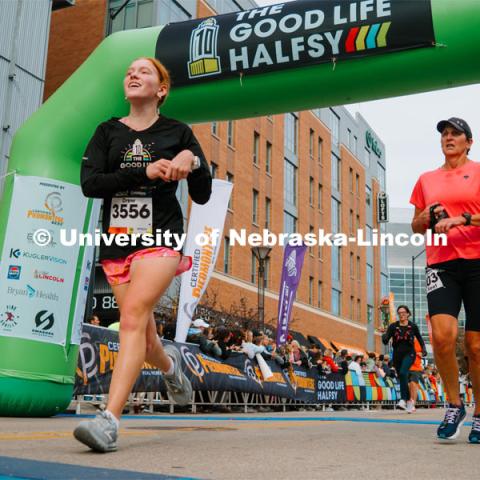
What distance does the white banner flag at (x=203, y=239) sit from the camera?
15.1 metres

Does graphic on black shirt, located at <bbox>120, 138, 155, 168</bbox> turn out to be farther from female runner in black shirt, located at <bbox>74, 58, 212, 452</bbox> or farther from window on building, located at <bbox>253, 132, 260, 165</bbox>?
window on building, located at <bbox>253, 132, 260, 165</bbox>

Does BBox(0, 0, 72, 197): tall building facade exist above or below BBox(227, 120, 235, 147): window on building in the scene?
below

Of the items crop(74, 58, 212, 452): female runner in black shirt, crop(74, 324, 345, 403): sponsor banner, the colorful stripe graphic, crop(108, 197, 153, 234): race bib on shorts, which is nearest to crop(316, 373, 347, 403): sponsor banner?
crop(74, 324, 345, 403): sponsor banner

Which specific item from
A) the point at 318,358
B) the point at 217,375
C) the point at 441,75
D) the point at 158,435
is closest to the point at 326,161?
the point at 318,358

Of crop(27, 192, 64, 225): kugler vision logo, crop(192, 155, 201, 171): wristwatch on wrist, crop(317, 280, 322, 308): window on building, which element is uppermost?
crop(317, 280, 322, 308): window on building

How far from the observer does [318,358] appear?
18.9 metres

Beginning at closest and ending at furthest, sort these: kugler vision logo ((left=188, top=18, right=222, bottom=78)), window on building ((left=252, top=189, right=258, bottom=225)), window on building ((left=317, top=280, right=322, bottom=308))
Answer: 1. kugler vision logo ((left=188, top=18, right=222, bottom=78))
2. window on building ((left=252, top=189, right=258, bottom=225))
3. window on building ((left=317, top=280, right=322, bottom=308))

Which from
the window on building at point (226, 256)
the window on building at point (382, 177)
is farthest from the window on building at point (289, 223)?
the window on building at point (382, 177)

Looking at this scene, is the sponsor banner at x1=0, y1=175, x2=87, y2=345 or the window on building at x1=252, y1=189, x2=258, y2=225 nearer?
the sponsor banner at x1=0, y1=175, x2=87, y2=345

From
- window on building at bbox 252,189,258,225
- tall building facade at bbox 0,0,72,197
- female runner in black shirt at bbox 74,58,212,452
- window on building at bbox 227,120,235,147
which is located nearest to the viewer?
female runner in black shirt at bbox 74,58,212,452

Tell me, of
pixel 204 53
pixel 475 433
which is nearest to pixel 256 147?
pixel 204 53

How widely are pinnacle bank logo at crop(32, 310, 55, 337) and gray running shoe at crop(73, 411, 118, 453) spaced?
162 inches

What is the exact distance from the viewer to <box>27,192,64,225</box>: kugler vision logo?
7406 millimetres

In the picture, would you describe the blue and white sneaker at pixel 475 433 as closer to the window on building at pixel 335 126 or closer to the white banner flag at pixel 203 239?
the white banner flag at pixel 203 239
